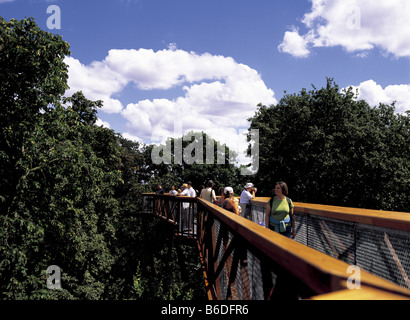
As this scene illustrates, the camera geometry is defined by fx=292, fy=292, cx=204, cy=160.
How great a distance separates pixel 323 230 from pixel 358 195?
20.4m

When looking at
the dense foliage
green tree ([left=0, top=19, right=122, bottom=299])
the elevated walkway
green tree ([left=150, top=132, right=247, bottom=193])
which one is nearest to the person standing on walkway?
the elevated walkway

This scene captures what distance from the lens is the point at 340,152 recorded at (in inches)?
893

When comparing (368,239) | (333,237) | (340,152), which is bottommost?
(333,237)

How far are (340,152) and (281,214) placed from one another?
66.7 ft

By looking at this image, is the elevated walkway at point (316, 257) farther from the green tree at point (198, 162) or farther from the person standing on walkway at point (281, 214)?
the green tree at point (198, 162)

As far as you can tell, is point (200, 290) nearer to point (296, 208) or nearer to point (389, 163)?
point (389, 163)

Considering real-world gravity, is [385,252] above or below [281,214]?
below

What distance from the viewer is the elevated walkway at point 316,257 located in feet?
2.76

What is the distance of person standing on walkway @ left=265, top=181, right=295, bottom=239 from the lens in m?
4.64

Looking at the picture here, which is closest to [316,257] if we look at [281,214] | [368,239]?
[368,239]
